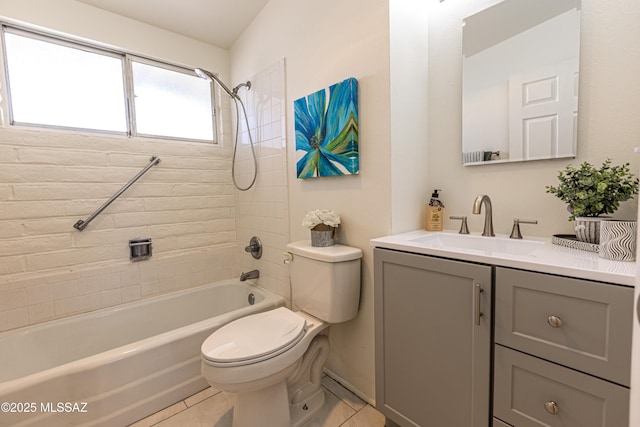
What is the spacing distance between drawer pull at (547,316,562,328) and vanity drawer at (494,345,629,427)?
0.12m

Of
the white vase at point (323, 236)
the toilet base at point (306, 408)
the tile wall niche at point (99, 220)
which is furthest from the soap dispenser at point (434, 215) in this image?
the tile wall niche at point (99, 220)

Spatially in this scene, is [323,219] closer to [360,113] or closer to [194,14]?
[360,113]

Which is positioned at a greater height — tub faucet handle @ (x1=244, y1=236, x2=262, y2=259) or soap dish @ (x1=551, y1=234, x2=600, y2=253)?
soap dish @ (x1=551, y1=234, x2=600, y2=253)

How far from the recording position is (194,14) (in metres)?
2.04

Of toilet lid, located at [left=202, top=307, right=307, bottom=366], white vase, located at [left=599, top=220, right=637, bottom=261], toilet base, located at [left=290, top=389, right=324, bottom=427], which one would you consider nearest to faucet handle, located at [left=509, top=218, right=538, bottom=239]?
white vase, located at [left=599, top=220, right=637, bottom=261]

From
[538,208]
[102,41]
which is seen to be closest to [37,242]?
[102,41]

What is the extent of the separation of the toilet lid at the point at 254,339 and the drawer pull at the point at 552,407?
0.91m

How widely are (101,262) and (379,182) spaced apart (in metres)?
1.98

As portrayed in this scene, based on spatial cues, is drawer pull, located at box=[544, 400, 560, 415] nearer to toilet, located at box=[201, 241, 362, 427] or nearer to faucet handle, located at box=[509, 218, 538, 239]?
faucet handle, located at box=[509, 218, 538, 239]

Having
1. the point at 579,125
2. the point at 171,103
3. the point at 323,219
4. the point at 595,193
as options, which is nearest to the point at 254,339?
the point at 323,219

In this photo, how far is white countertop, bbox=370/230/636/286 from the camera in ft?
2.36

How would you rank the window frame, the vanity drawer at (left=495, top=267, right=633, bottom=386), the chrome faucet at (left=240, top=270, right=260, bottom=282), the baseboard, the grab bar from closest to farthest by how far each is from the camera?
the vanity drawer at (left=495, top=267, right=633, bottom=386) < the baseboard < the window frame < the grab bar < the chrome faucet at (left=240, top=270, right=260, bottom=282)

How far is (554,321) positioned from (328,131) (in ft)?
4.21

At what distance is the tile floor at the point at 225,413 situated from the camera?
141 centimetres
